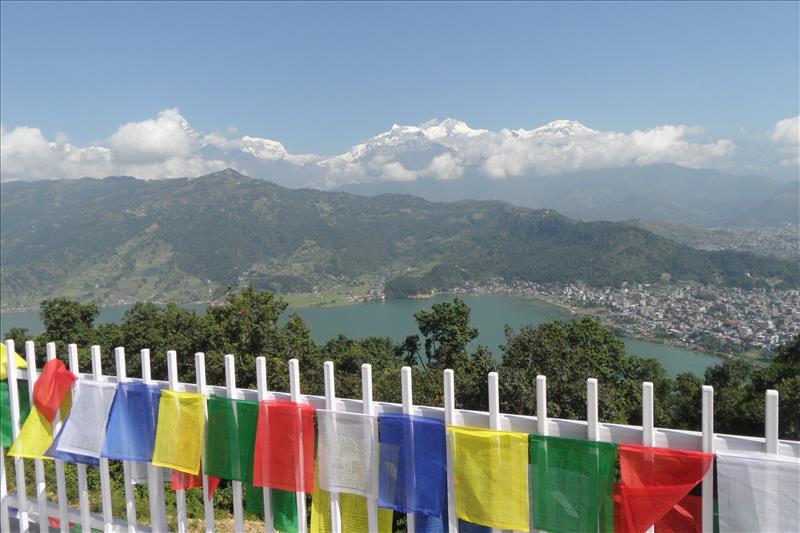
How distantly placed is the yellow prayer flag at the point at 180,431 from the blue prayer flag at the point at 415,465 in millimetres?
1143

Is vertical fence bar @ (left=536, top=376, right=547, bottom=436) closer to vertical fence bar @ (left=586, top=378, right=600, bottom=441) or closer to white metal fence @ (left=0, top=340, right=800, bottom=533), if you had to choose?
white metal fence @ (left=0, top=340, right=800, bottom=533)

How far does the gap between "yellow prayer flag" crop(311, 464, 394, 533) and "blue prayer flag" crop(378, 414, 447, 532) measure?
0.49 ft

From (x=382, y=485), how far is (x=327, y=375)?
59cm

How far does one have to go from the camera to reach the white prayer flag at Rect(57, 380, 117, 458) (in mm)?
3334

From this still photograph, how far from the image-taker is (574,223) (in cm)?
9006

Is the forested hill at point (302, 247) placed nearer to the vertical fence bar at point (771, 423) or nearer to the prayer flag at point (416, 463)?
the vertical fence bar at point (771, 423)

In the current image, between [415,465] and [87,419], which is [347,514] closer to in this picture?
[415,465]

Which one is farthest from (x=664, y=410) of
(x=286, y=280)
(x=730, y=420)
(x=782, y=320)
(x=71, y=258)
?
(x=71, y=258)

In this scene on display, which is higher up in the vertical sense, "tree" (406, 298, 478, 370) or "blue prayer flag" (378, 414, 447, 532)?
"blue prayer flag" (378, 414, 447, 532)

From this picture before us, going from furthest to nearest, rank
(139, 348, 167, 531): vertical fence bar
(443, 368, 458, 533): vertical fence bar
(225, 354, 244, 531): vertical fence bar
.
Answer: (139, 348, 167, 531): vertical fence bar → (225, 354, 244, 531): vertical fence bar → (443, 368, 458, 533): vertical fence bar

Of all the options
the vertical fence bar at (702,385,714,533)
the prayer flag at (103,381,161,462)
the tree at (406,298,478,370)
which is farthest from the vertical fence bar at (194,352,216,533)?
the tree at (406,298,478,370)

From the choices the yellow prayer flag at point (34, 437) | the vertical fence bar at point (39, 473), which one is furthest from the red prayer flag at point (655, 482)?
the vertical fence bar at point (39, 473)

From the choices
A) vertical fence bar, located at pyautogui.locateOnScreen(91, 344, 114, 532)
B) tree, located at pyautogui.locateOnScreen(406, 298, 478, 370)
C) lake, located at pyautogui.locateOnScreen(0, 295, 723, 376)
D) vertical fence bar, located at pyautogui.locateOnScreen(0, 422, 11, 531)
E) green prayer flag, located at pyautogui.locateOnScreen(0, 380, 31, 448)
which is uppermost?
green prayer flag, located at pyautogui.locateOnScreen(0, 380, 31, 448)

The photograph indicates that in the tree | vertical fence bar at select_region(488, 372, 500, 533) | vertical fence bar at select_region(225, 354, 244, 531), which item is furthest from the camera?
the tree
